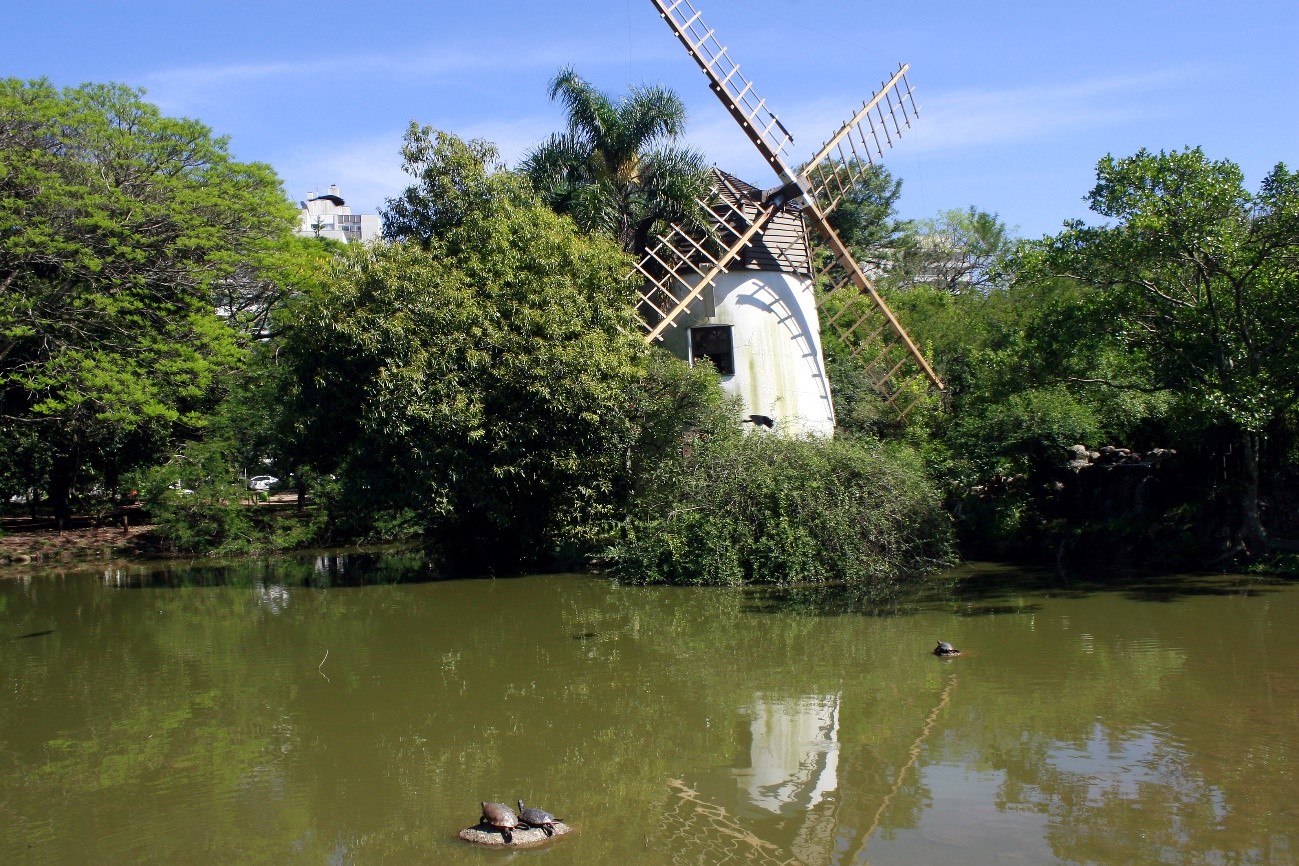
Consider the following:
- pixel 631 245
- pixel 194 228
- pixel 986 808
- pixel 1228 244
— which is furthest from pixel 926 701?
pixel 194 228

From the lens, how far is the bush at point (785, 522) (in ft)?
57.5

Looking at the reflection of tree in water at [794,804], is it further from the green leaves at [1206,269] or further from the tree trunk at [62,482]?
the tree trunk at [62,482]

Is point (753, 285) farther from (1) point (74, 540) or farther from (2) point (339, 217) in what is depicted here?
(2) point (339, 217)

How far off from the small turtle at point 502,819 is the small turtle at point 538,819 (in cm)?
4

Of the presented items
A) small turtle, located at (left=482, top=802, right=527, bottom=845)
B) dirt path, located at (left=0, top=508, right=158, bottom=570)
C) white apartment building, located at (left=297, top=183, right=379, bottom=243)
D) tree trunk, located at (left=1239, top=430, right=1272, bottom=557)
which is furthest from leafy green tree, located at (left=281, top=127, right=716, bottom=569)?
white apartment building, located at (left=297, top=183, right=379, bottom=243)

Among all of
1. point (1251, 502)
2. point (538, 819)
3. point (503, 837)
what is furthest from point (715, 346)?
point (503, 837)

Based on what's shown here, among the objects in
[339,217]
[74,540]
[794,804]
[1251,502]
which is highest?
[339,217]

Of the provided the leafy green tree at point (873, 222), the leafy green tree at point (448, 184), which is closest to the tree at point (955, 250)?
the leafy green tree at point (873, 222)

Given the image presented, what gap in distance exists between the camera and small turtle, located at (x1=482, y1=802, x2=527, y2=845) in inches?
263

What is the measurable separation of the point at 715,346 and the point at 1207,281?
1041 centimetres

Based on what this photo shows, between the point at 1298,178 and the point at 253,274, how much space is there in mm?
23290

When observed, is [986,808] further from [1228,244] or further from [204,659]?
[1228,244]

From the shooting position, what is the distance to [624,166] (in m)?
23.3

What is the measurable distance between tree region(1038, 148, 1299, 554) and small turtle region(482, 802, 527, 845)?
40.2ft
